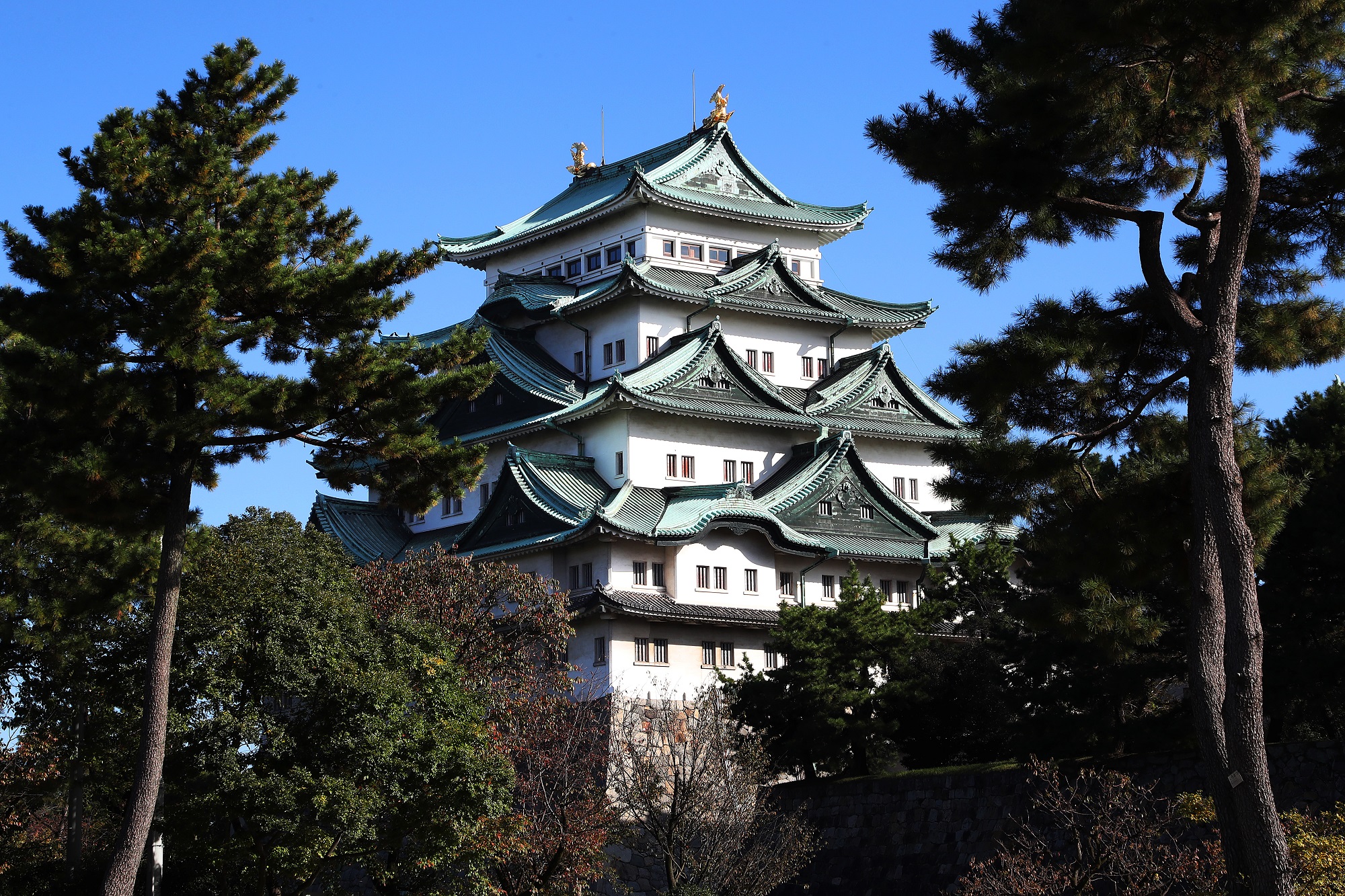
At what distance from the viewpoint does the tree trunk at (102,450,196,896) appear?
1747 cm

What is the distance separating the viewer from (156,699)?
1806 cm

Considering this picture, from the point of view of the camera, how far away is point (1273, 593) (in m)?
25.5

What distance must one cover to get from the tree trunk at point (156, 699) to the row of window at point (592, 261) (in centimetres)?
2895

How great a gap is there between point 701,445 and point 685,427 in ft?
2.45

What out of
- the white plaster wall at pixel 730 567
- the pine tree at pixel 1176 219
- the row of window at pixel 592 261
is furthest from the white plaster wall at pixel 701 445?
the pine tree at pixel 1176 219

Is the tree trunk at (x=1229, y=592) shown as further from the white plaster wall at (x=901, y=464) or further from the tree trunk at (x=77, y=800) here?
the white plaster wall at (x=901, y=464)

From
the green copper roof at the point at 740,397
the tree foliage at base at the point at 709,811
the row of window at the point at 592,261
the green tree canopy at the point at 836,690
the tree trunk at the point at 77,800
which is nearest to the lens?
the tree trunk at the point at 77,800

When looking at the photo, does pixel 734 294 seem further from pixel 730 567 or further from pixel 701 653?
pixel 701 653

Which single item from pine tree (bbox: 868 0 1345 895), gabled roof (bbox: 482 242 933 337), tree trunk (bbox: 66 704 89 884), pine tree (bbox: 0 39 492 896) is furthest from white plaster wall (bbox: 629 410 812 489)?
pine tree (bbox: 868 0 1345 895)

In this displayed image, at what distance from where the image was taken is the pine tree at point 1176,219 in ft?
47.8

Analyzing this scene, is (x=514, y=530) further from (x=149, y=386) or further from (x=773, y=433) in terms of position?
(x=149, y=386)

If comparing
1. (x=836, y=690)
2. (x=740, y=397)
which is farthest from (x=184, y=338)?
(x=740, y=397)

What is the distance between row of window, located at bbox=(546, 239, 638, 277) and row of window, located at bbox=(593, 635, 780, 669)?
13.3 metres

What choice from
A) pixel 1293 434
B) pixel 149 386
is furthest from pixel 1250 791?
pixel 1293 434
